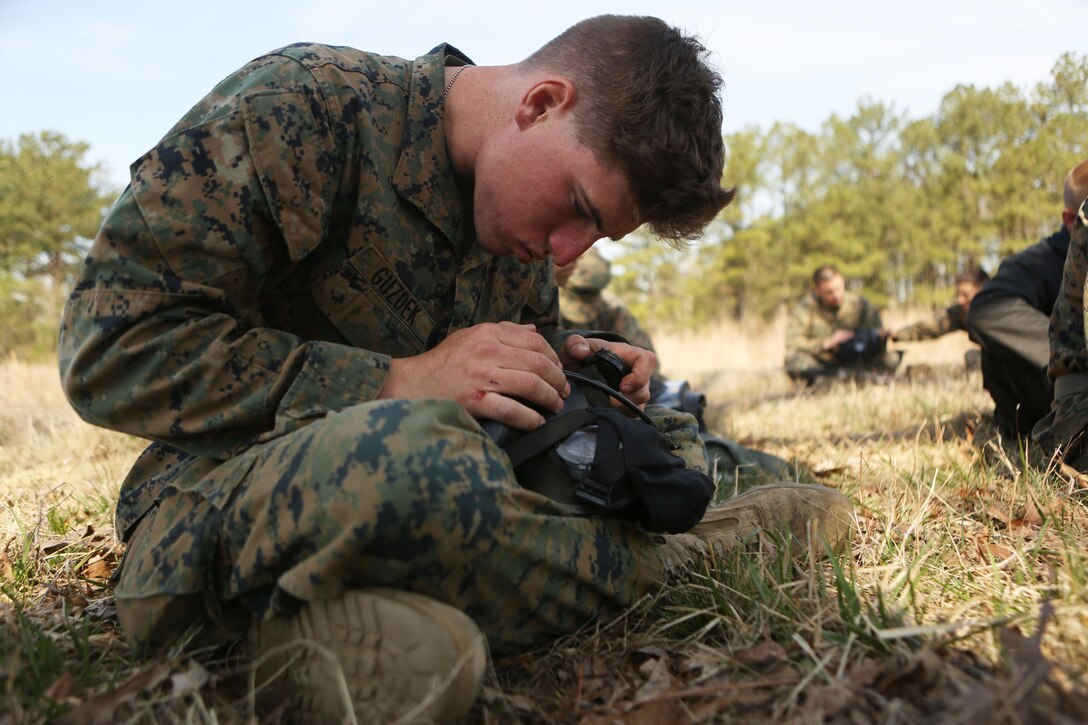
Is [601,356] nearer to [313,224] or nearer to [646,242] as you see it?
[313,224]

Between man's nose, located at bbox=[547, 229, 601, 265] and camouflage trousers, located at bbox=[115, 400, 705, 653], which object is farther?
man's nose, located at bbox=[547, 229, 601, 265]

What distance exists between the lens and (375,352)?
1823 millimetres

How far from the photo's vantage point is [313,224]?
5.82 ft

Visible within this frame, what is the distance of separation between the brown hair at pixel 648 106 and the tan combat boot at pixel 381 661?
1.17m

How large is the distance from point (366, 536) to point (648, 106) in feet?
4.12

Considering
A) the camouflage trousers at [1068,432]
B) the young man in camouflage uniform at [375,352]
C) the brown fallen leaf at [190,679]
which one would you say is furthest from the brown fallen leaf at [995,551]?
the brown fallen leaf at [190,679]

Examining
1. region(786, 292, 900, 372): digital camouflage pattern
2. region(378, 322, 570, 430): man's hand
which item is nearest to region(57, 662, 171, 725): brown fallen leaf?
region(378, 322, 570, 430): man's hand

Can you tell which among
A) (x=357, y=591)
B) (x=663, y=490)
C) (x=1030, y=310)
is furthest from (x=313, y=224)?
(x=1030, y=310)

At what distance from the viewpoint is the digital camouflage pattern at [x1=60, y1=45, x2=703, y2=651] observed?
1.38 meters

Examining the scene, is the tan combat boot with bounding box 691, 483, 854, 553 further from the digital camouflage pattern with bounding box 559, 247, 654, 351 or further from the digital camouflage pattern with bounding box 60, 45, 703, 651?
the digital camouflage pattern with bounding box 559, 247, 654, 351

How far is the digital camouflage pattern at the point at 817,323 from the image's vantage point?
34.7 ft

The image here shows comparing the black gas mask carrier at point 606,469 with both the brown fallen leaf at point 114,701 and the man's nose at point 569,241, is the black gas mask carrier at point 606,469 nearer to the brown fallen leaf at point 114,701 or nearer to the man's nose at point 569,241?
the man's nose at point 569,241

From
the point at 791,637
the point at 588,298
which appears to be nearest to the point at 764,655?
the point at 791,637

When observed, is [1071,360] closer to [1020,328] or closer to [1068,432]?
[1068,432]
